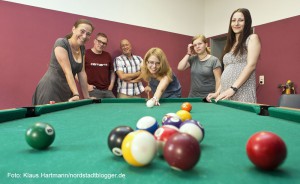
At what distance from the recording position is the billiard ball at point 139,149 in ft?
2.01

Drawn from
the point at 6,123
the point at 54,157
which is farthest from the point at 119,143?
the point at 6,123

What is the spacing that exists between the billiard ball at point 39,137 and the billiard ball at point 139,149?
12.1 inches

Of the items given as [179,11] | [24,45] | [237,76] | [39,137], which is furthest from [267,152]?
[179,11]

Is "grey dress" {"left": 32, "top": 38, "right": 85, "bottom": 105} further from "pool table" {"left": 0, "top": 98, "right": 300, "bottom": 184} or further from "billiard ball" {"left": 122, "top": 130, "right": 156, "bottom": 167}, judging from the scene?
"billiard ball" {"left": 122, "top": 130, "right": 156, "bottom": 167}

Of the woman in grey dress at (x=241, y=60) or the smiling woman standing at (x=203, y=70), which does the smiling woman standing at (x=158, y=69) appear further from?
the woman in grey dress at (x=241, y=60)

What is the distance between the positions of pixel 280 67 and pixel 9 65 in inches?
158

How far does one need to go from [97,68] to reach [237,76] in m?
2.17

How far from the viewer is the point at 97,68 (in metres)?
3.68

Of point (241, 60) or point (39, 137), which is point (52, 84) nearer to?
point (39, 137)

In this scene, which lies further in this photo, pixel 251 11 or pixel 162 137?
pixel 251 11

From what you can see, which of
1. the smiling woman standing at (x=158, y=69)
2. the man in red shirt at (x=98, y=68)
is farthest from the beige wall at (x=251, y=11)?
the man in red shirt at (x=98, y=68)

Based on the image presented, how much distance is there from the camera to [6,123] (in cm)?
129

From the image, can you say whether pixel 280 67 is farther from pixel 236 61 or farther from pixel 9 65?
pixel 9 65

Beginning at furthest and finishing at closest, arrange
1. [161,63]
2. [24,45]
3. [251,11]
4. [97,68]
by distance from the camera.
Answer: [251,11]
[97,68]
[24,45]
[161,63]
